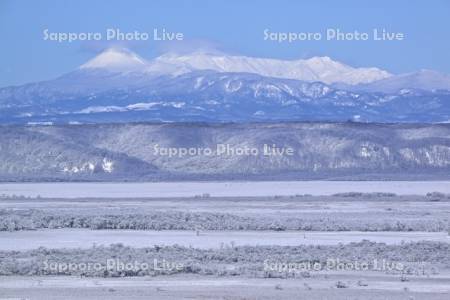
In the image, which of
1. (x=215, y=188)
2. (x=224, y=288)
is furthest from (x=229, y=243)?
(x=215, y=188)

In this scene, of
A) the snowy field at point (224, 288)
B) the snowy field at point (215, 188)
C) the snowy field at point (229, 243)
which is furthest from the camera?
the snowy field at point (215, 188)

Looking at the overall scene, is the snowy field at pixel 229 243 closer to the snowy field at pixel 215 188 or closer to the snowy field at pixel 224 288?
the snowy field at pixel 224 288

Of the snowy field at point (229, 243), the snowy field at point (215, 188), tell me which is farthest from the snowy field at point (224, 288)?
the snowy field at point (215, 188)

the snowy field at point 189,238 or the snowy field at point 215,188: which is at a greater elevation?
the snowy field at point 215,188

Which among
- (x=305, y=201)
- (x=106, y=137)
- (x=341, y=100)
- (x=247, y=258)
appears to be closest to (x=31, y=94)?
(x=341, y=100)

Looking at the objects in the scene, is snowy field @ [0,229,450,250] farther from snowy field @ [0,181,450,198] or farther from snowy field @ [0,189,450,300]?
snowy field @ [0,181,450,198]

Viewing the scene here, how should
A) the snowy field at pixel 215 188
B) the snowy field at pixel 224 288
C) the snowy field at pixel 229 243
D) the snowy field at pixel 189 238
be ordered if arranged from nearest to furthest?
the snowy field at pixel 224 288, the snowy field at pixel 229 243, the snowy field at pixel 189 238, the snowy field at pixel 215 188

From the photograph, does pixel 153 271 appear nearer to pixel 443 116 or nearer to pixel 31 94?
pixel 443 116
